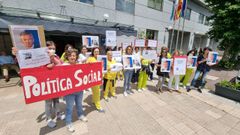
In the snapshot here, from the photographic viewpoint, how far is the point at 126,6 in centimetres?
1001

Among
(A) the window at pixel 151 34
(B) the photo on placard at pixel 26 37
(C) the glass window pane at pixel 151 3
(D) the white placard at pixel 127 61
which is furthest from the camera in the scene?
(A) the window at pixel 151 34

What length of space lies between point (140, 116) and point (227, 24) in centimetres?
1083

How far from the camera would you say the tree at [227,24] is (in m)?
9.14

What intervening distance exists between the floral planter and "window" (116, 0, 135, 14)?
8120mm

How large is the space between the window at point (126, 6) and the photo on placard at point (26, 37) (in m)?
8.19

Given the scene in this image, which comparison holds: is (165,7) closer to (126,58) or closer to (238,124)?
(126,58)

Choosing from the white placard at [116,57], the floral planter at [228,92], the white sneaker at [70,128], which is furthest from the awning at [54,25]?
the floral planter at [228,92]

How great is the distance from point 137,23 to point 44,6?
7115mm

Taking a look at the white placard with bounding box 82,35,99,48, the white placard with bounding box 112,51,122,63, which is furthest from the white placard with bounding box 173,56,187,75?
the white placard with bounding box 82,35,99,48

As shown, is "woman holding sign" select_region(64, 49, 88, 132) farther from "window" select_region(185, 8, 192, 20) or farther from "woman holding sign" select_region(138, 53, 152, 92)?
"window" select_region(185, 8, 192, 20)

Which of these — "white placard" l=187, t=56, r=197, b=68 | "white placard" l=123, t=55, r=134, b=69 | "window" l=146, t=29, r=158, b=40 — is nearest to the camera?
"white placard" l=123, t=55, r=134, b=69

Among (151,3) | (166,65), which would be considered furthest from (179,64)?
(151,3)

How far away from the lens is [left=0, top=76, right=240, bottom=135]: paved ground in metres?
2.97

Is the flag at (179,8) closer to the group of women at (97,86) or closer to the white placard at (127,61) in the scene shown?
the group of women at (97,86)
